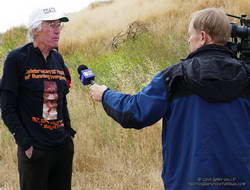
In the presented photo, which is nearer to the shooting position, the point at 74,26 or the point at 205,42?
the point at 205,42

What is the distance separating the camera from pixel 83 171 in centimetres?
533

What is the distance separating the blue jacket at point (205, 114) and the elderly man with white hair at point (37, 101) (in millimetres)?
1078

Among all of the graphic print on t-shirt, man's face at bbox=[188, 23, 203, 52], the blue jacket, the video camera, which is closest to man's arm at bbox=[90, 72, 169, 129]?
the blue jacket

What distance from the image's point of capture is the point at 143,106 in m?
2.39

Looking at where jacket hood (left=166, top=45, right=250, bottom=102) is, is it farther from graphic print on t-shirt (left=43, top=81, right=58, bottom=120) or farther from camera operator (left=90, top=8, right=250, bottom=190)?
graphic print on t-shirt (left=43, top=81, right=58, bottom=120)

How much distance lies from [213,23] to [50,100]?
1.47m

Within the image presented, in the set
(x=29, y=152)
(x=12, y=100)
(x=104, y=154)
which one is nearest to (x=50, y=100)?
(x=12, y=100)

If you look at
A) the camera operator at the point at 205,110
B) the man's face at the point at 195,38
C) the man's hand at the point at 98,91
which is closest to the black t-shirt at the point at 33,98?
the man's hand at the point at 98,91

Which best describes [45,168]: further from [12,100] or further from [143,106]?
[143,106]

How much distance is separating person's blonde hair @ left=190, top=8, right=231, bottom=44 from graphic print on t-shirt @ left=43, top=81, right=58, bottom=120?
1331mm

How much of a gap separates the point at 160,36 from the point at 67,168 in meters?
7.84

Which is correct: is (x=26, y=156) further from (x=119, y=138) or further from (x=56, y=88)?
(x=119, y=138)

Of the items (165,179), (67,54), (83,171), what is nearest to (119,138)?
(83,171)

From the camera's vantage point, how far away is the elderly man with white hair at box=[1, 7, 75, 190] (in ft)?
10.6
